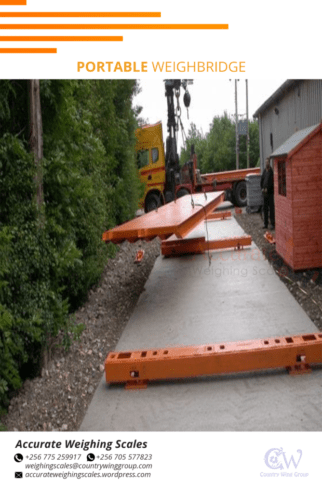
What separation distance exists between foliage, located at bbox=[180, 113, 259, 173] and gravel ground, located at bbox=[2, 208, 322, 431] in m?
28.0

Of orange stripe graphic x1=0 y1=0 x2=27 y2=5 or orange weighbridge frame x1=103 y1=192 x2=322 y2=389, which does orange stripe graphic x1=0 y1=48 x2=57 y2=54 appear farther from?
orange weighbridge frame x1=103 y1=192 x2=322 y2=389

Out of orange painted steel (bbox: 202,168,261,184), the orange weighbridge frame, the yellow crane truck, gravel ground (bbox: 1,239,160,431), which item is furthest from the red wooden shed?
orange painted steel (bbox: 202,168,261,184)

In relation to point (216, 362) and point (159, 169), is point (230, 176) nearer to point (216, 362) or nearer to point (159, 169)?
point (159, 169)

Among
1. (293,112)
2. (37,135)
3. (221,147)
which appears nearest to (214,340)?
(37,135)

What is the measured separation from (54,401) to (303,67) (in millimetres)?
3593

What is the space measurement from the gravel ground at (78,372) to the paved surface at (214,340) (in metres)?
0.15

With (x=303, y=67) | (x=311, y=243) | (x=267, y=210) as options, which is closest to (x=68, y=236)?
(x=303, y=67)

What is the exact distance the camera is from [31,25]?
3.74 meters

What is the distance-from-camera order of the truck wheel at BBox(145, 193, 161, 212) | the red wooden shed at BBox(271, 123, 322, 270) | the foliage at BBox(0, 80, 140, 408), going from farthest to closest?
the truck wheel at BBox(145, 193, 161, 212) → the red wooden shed at BBox(271, 123, 322, 270) → the foliage at BBox(0, 80, 140, 408)

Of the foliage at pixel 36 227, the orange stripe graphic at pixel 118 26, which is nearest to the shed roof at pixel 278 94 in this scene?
the foliage at pixel 36 227

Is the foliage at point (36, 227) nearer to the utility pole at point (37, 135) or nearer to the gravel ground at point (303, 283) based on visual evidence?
the utility pole at point (37, 135)

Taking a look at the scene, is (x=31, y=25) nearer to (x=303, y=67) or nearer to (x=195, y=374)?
(x=303, y=67)

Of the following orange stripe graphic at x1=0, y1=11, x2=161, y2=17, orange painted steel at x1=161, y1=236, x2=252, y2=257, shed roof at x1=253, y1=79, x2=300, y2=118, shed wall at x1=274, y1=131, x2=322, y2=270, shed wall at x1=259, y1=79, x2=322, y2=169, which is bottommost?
orange painted steel at x1=161, y1=236, x2=252, y2=257

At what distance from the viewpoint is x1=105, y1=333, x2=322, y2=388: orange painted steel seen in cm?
486
